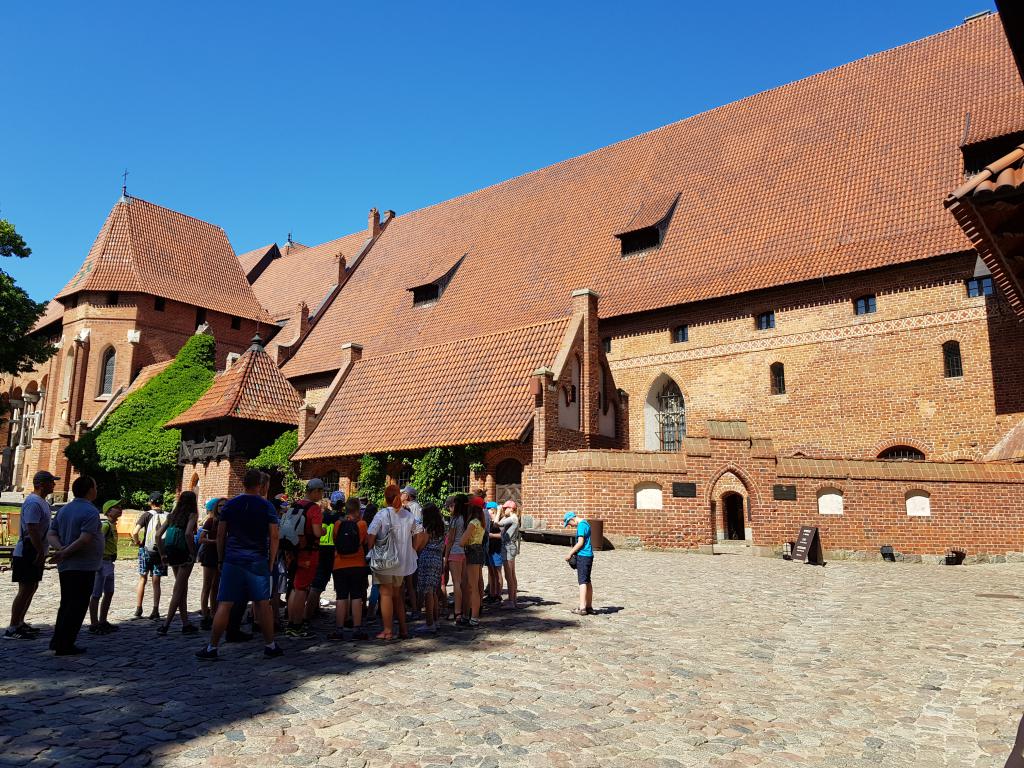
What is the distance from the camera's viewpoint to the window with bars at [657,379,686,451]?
969 inches

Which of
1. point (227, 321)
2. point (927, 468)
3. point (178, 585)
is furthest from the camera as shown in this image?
Answer: point (227, 321)

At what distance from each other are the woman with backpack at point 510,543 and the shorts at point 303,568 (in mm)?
2578

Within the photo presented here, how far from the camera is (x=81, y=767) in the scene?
3.86 m

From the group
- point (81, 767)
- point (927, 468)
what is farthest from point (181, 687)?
point (927, 468)

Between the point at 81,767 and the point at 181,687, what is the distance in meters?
1.70

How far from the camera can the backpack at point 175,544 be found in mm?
7961

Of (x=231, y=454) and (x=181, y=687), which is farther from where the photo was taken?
(x=231, y=454)

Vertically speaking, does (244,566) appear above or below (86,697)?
above

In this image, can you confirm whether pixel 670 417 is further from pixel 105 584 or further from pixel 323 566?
pixel 105 584

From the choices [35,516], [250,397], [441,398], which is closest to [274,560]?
[35,516]

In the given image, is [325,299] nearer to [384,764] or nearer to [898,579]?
[898,579]

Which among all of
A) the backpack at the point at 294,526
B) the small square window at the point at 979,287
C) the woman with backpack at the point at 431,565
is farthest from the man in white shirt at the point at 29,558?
the small square window at the point at 979,287

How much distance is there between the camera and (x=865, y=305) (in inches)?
852

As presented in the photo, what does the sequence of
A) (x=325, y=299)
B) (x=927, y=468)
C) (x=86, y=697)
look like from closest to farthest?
(x=86, y=697) < (x=927, y=468) < (x=325, y=299)
